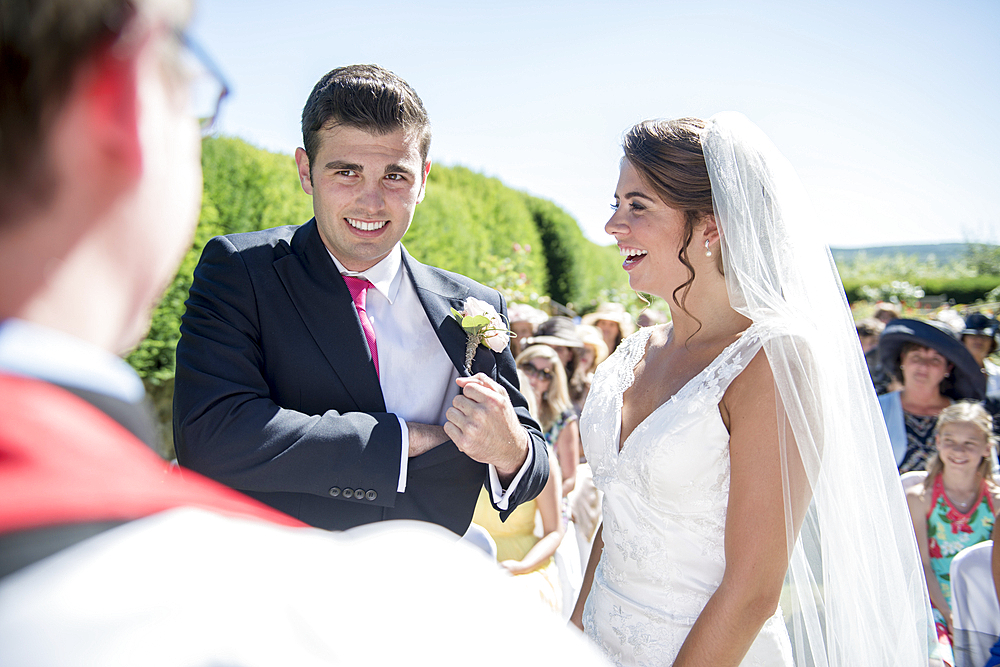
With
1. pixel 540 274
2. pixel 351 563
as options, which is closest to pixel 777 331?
pixel 351 563

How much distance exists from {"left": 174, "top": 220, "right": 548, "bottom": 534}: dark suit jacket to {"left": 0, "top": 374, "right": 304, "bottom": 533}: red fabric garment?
136 cm

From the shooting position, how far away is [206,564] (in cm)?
52

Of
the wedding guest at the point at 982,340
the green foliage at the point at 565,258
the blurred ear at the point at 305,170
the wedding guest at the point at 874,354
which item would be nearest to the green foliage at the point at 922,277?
the green foliage at the point at 565,258

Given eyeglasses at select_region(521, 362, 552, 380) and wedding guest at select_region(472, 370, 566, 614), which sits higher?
eyeglasses at select_region(521, 362, 552, 380)

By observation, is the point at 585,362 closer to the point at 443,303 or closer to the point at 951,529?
the point at 951,529

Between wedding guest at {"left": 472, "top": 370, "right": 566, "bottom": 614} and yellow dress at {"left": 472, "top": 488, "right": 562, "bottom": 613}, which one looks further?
yellow dress at {"left": 472, "top": 488, "right": 562, "bottom": 613}

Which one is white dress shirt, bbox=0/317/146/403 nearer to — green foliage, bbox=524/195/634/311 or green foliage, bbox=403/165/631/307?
green foliage, bbox=403/165/631/307

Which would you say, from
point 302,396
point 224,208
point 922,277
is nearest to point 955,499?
point 302,396

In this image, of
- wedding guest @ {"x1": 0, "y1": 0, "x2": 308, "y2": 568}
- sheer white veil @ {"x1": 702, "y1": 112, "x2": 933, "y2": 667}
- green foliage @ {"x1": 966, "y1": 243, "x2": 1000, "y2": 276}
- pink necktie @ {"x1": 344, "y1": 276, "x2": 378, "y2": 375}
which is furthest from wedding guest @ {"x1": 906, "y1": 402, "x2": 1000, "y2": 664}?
green foliage @ {"x1": 966, "y1": 243, "x2": 1000, "y2": 276}

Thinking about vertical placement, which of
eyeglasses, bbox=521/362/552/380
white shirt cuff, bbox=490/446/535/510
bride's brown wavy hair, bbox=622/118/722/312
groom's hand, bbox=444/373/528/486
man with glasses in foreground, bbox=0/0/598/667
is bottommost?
white shirt cuff, bbox=490/446/535/510

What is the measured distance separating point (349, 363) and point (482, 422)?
0.51 m

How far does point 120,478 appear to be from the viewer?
1.65 ft

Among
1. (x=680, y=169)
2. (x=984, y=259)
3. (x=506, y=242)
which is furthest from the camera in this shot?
(x=984, y=259)

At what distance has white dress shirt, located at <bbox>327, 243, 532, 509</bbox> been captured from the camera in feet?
7.35
